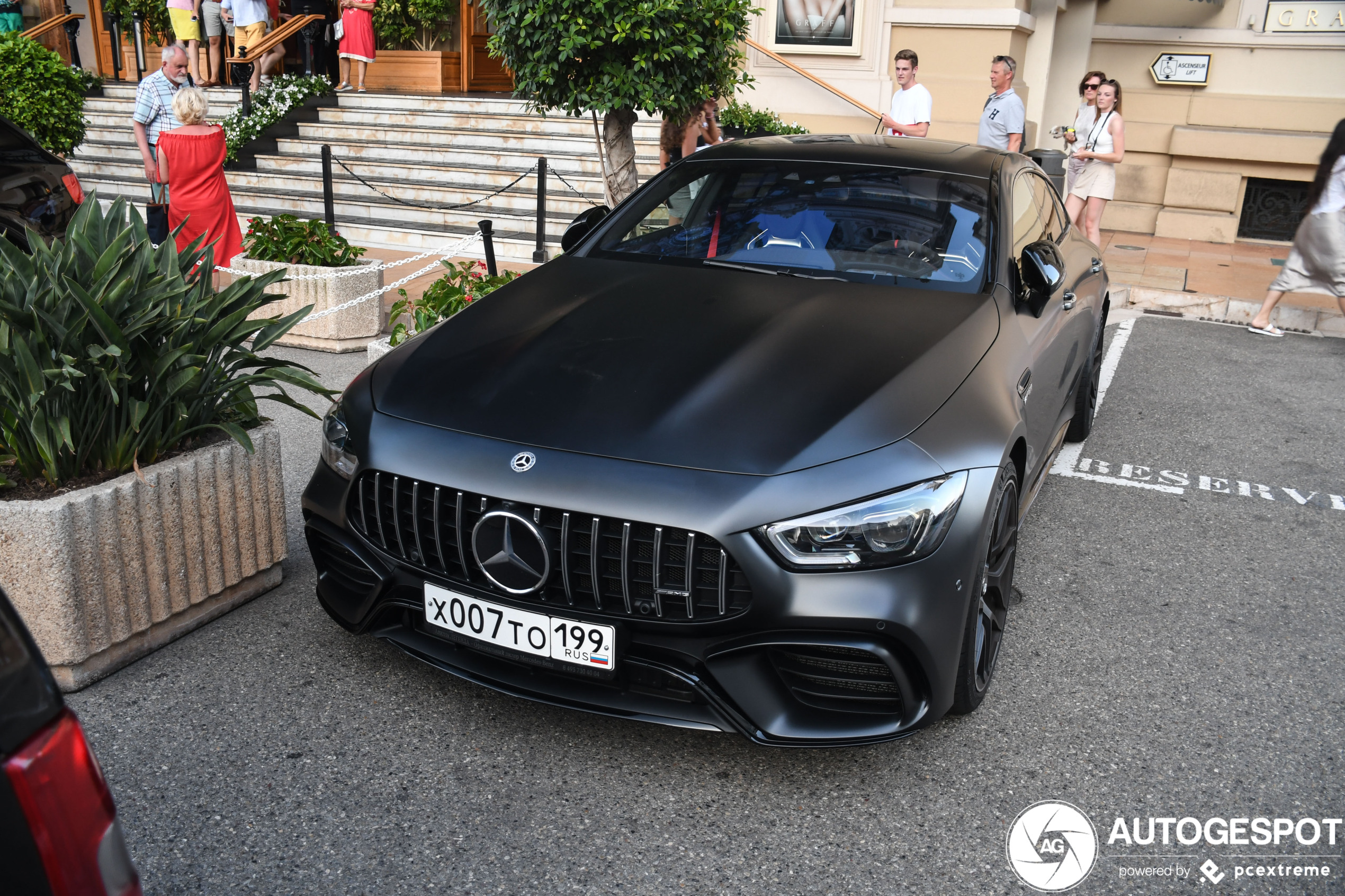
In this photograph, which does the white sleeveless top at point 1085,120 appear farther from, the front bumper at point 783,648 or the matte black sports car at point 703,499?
the front bumper at point 783,648

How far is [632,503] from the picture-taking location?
2605mm

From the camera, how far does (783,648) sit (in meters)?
2.62

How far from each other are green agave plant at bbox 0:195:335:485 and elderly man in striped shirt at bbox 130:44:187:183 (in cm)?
495

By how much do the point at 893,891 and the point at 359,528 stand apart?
1.67m

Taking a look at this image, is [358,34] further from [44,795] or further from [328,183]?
[44,795]

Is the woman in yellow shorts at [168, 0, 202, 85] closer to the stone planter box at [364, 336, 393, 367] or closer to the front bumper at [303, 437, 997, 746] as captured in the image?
the stone planter box at [364, 336, 393, 367]

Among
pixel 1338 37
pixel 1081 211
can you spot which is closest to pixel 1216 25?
pixel 1338 37

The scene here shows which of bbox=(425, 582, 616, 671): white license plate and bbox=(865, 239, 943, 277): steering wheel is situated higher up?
bbox=(865, 239, 943, 277): steering wheel

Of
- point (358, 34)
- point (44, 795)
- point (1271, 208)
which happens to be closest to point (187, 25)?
point (358, 34)

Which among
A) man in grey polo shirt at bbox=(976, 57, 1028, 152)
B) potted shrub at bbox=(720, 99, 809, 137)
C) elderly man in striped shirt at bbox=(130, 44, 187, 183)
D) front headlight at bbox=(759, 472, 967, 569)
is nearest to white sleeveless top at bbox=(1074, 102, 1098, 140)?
man in grey polo shirt at bbox=(976, 57, 1028, 152)

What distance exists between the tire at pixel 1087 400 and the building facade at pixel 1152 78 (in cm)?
Result: 758

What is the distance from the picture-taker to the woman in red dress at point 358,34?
14.1m

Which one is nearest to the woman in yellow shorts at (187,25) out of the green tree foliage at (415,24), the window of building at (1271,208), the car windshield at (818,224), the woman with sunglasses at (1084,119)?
the green tree foliage at (415,24)

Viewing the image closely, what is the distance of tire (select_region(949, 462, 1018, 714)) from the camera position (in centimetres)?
290
